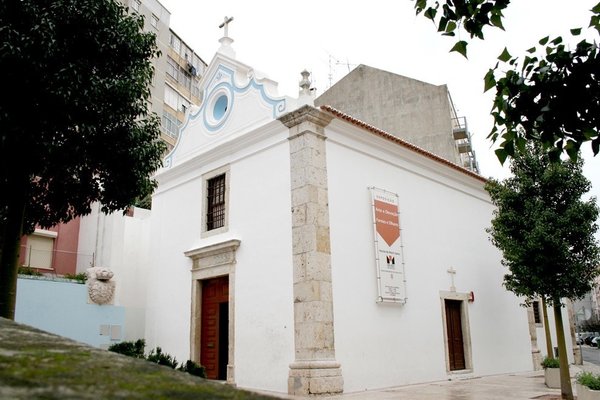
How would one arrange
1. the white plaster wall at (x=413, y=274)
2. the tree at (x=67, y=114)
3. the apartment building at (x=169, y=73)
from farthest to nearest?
the apartment building at (x=169, y=73), the white plaster wall at (x=413, y=274), the tree at (x=67, y=114)

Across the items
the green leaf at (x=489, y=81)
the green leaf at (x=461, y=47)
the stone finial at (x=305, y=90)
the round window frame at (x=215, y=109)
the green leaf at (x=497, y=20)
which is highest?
the round window frame at (x=215, y=109)

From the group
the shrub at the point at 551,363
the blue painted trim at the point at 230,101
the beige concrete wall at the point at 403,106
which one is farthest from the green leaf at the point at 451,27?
the beige concrete wall at the point at 403,106

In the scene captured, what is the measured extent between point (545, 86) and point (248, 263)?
315 inches

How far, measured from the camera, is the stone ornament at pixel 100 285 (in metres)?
12.8

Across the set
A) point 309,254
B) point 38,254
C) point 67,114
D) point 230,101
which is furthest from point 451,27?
point 38,254

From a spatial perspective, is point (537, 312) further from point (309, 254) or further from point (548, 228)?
point (309, 254)

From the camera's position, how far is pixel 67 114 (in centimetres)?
691

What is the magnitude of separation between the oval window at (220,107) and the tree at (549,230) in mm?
6992

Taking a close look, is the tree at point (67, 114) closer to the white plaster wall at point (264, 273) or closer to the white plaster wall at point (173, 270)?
the white plaster wall at point (264, 273)

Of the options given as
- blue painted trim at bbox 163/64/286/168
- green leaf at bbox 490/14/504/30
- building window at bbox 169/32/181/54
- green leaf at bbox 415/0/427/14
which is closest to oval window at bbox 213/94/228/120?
blue painted trim at bbox 163/64/286/168

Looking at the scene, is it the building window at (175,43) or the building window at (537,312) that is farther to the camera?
the building window at (175,43)

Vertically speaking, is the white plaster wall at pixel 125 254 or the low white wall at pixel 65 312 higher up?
the white plaster wall at pixel 125 254

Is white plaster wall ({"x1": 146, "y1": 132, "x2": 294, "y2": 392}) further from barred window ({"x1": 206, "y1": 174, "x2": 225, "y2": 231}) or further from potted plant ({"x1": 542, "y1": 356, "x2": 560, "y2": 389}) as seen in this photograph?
potted plant ({"x1": 542, "y1": 356, "x2": 560, "y2": 389})

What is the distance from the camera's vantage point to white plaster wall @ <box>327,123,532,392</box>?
1052 cm
